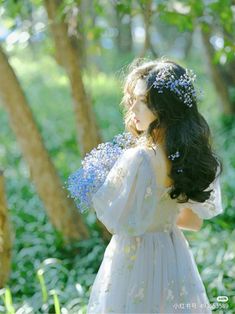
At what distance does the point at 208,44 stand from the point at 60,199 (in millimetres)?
5139

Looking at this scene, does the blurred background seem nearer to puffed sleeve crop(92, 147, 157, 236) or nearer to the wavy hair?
the wavy hair

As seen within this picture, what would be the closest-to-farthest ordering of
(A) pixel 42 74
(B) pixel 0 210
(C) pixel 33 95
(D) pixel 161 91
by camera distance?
(D) pixel 161 91 < (B) pixel 0 210 < (C) pixel 33 95 < (A) pixel 42 74

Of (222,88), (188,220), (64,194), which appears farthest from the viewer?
(222,88)

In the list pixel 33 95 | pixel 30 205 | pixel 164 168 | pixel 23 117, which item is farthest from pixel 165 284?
pixel 33 95

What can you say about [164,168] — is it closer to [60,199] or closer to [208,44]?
[60,199]

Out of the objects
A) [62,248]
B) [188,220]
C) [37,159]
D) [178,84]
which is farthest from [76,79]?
[178,84]

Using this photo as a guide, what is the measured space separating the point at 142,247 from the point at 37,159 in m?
2.48

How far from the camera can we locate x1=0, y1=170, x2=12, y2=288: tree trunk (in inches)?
171

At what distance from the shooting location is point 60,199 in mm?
5340

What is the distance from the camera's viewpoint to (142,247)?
2887 millimetres

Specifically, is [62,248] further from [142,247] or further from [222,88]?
[222,88]

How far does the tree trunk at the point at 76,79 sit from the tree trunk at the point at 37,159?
475 mm

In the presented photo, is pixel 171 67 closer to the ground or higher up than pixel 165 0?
closer to the ground

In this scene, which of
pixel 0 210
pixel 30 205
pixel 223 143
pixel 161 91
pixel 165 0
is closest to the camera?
pixel 161 91
